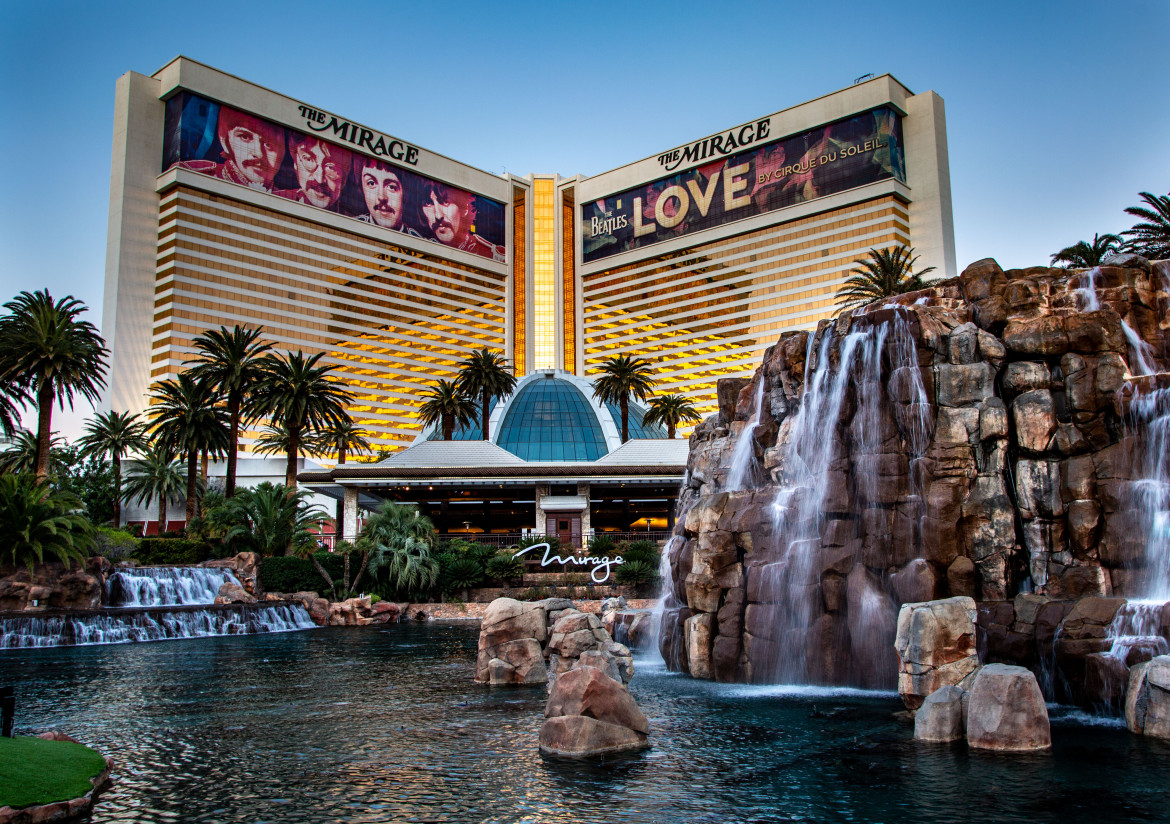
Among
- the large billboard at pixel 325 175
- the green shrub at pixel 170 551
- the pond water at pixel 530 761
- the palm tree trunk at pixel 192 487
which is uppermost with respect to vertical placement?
the large billboard at pixel 325 175

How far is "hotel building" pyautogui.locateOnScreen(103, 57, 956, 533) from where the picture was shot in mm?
122500

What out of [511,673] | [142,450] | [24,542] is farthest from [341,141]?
[511,673]

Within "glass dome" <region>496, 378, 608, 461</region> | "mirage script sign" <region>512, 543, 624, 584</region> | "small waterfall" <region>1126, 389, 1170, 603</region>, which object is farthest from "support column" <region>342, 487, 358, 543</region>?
"small waterfall" <region>1126, 389, 1170, 603</region>

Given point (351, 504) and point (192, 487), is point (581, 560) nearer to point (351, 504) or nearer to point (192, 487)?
point (351, 504)

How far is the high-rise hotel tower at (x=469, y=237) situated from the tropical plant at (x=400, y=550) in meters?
71.9

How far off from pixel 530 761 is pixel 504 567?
3725 centimetres

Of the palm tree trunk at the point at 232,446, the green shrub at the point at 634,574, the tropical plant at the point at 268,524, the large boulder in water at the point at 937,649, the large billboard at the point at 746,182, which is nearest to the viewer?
the large boulder in water at the point at 937,649

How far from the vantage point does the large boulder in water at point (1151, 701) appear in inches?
571

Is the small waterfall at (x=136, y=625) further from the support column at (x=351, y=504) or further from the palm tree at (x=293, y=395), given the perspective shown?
the support column at (x=351, y=504)

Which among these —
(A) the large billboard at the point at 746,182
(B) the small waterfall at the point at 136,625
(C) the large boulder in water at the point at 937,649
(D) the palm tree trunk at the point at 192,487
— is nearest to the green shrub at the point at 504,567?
(B) the small waterfall at the point at 136,625

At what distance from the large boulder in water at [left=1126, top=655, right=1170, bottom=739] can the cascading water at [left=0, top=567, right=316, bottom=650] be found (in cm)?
3450

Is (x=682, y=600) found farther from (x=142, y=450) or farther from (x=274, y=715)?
(x=142, y=450)

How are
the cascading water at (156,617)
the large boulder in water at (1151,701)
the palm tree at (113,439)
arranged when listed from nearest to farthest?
the large boulder in water at (1151,701)
the cascading water at (156,617)
the palm tree at (113,439)

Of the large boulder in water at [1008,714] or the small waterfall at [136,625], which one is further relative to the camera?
the small waterfall at [136,625]
